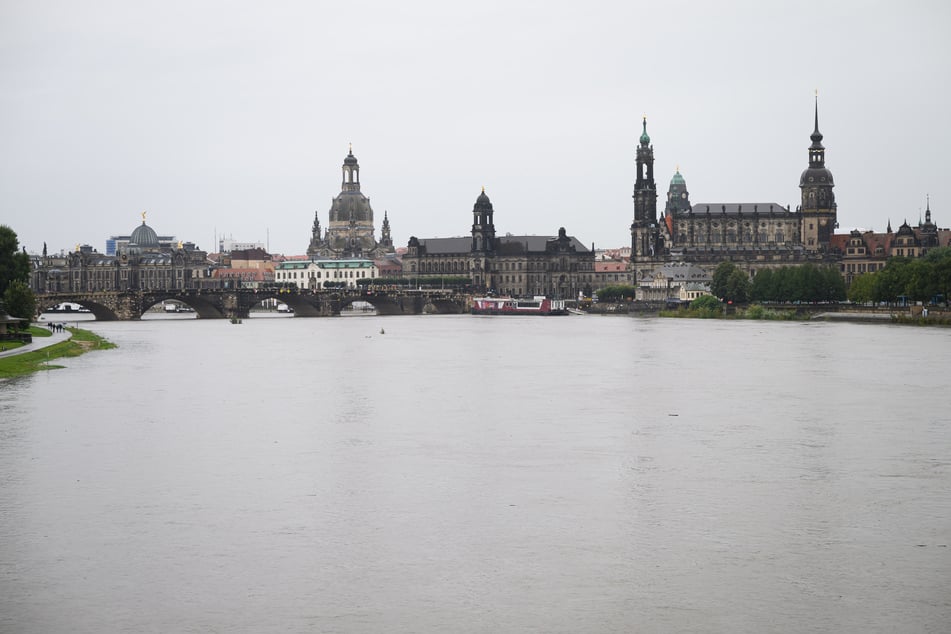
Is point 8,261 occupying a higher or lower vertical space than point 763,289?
higher

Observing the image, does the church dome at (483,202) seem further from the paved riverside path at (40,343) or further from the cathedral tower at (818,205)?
the paved riverside path at (40,343)

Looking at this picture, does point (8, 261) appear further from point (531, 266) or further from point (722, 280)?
point (531, 266)

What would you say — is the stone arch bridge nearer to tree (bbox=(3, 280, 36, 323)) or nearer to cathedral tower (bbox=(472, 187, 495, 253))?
tree (bbox=(3, 280, 36, 323))

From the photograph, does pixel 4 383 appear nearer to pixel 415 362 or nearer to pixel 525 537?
pixel 415 362

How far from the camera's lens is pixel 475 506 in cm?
2134

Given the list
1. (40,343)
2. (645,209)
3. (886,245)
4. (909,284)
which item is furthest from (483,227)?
(40,343)

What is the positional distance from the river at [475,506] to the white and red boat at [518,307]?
332 feet

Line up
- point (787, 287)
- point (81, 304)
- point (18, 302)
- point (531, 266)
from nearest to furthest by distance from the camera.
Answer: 1. point (18, 302)
2. point (81, 304)
3. point (787, 287)
4. point (531, 266)

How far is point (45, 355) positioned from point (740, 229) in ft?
419

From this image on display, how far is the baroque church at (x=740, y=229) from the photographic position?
163125mm

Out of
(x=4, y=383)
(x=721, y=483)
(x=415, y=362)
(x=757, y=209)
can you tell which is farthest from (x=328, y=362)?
(x=757, y=209)

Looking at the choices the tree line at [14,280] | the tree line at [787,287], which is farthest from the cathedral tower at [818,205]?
the tree line at [14,280]

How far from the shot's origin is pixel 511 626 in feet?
48.2

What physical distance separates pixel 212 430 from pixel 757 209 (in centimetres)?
14633
